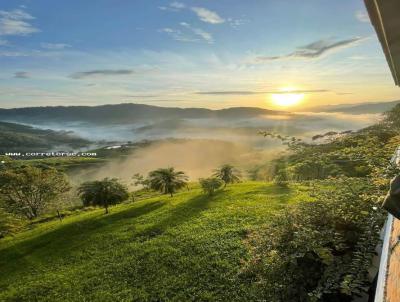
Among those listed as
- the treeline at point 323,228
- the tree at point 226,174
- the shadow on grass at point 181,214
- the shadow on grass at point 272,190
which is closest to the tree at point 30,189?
the tree at point 226,174

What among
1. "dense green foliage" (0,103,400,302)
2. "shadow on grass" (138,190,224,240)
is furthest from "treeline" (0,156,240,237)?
"shadow on grass" (138,190,224,240)

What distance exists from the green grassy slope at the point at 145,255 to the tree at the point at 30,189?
2133 cm

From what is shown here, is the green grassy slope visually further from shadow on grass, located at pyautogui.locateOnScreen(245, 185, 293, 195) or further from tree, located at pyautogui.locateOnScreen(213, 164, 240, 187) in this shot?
tree, located at pyautogui.locateOnScreen(213, 164, 240, 187)

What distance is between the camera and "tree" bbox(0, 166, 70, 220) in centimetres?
5600

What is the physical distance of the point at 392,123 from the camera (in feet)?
37.9

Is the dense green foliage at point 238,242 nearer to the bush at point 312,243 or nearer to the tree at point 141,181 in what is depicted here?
the bush at point 312,243

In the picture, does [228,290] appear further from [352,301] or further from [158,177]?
Result: [158,177]

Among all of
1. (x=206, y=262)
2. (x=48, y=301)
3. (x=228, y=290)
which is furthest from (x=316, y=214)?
(x=48, y=301)

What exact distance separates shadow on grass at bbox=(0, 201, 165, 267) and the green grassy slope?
0.36 ft

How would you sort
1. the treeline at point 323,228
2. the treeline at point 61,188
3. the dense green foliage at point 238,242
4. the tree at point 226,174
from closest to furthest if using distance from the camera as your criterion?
the treeline at point 323,228 → the dense green foliage at point 238,242 → the treeline at point 61,188 → the tree at point 226,174

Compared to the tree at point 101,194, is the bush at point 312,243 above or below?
above

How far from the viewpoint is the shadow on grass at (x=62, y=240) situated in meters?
28.0

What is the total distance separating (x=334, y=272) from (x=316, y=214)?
3016 mm

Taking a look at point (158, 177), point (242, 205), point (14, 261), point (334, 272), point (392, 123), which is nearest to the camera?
point (334, 272)
